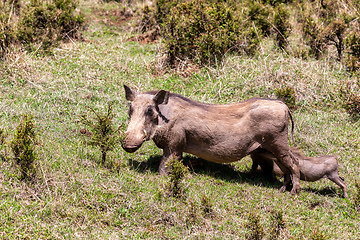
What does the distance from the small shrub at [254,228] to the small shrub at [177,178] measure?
3.43 ft

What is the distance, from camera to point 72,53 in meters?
10.1

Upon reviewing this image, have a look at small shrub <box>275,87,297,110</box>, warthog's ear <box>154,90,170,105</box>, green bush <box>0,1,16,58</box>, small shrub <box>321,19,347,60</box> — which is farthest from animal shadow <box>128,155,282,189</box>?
small shrub <box>321,19,347,60</box>

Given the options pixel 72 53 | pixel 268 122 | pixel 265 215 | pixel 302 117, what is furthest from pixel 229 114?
pixel 72 53

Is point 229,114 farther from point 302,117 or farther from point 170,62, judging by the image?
point 170,62

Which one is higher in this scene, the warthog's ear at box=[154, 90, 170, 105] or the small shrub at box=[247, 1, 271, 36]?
the warthog's ear at box=[154, 90, 170, 105]

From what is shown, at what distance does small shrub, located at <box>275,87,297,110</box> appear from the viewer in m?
8.39

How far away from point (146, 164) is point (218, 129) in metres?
1.21

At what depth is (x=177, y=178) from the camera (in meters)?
5.34

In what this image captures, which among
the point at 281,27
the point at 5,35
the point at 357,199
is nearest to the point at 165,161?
the point at 357,199

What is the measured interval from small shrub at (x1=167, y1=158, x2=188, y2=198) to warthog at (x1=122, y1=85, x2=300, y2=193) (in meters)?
0.69

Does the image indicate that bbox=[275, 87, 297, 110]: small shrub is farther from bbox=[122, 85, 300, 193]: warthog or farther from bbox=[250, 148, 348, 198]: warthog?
bbox=[122, 85, 300, 193]: warthog

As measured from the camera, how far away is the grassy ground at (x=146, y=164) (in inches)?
192

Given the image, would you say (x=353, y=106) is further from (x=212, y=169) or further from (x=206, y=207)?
(x=206, y=207)

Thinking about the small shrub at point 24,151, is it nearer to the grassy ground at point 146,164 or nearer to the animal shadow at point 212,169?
the grassy ground at point 146,164
